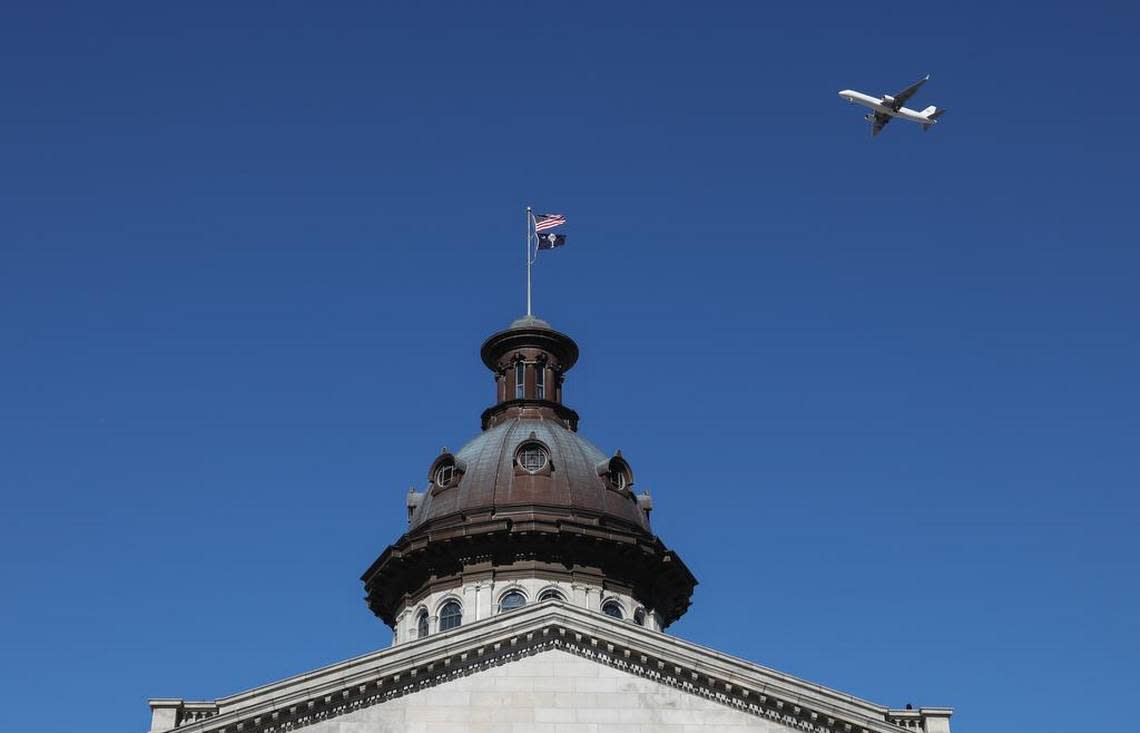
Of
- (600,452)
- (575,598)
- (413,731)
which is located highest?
(600,452)

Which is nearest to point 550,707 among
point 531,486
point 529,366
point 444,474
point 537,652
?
point 537,652

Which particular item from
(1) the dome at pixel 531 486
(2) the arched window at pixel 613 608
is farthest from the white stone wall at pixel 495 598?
(1) the dome at pixel 531 486

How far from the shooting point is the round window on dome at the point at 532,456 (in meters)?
60.7

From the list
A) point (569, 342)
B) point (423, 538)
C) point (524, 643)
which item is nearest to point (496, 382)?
point (569, 342)

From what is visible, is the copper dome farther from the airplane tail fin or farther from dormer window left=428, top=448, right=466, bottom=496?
the airplane tail fin

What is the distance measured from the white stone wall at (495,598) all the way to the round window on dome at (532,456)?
16.0 ft

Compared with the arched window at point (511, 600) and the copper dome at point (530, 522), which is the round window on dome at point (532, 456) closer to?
the copper dome at point (530, 522)

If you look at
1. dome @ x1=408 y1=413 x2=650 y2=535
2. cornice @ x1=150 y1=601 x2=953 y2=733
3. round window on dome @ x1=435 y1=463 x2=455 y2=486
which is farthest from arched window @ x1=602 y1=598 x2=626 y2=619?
cornice @ x1=150 y1=601 x2=953 y2=733

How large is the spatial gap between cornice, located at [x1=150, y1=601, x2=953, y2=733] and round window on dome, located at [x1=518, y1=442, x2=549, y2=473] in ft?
70.0

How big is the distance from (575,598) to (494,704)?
61.7 feet

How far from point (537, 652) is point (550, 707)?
4.48 feet

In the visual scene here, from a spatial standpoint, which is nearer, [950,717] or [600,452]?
[950,717]

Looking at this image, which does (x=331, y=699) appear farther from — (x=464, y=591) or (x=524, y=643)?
(x=464, y=591)

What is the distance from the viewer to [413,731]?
38.0 meters
